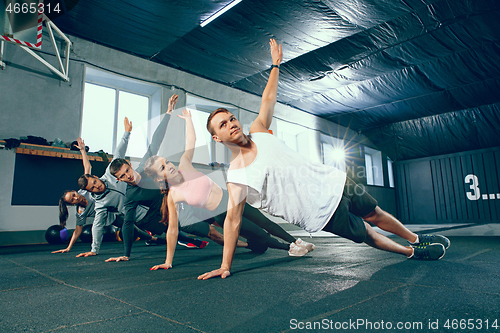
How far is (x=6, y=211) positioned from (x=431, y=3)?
7.01 m

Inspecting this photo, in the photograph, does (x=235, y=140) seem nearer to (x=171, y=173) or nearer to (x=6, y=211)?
(x=171, y=173)

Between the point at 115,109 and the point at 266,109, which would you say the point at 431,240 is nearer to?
the point at 266,109

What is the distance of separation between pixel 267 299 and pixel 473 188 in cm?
1065

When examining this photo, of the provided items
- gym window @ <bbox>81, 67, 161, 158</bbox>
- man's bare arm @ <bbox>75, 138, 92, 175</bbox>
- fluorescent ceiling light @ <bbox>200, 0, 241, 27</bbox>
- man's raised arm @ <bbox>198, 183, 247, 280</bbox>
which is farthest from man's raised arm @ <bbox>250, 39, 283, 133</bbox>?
gym window @ <bbox>81, 67, 161, 158</bbox>

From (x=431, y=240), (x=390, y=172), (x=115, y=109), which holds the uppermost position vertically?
(x=115, y=109)

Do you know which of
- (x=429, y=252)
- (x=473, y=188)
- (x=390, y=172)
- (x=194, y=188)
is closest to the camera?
(x=429, y=252)

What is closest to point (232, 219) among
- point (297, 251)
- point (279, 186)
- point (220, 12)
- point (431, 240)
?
point (279, 186)

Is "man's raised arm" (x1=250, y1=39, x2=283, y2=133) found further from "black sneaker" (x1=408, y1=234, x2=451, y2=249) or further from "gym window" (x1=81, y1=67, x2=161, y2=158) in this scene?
"gym window" (x1=81, y1=67, x2=161, y2=158)

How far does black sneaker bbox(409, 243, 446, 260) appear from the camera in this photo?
7.26 feet

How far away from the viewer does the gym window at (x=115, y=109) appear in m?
5.54

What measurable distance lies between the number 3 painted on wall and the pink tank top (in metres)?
10.1

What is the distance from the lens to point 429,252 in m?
2.22

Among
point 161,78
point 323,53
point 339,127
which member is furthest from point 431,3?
point 339,127

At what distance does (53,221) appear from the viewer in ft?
16.0
